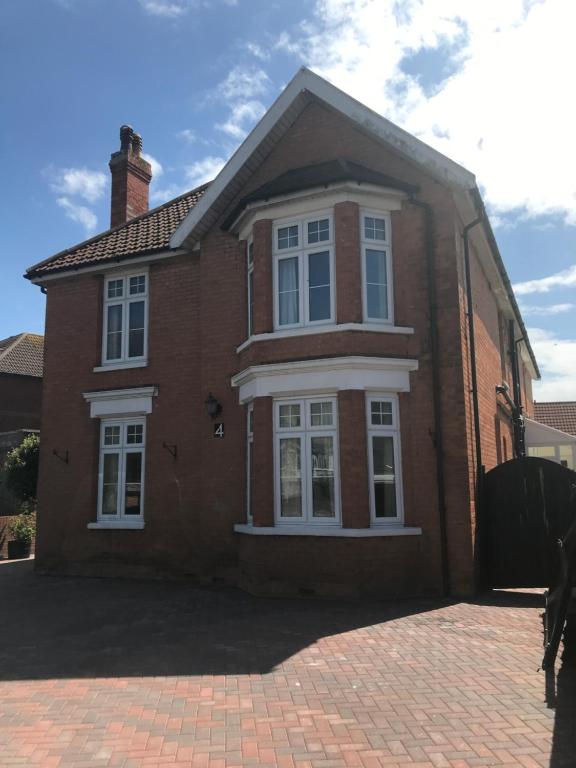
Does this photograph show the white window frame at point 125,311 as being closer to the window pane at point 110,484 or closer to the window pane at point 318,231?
the window pane at point 110,484

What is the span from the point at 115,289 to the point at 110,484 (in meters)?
4.29

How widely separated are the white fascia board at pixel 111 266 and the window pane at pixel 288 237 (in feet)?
8.77

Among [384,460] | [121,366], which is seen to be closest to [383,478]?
[384,460]

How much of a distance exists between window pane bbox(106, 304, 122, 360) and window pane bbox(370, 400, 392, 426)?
614 cm

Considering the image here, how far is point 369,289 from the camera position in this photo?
10000 millimetres

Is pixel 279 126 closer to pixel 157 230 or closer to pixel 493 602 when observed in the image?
pixel 157 230

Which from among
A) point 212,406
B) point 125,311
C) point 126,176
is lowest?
point 212,406

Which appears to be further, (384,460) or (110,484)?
(110,484)

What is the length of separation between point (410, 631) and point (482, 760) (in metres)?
3.30

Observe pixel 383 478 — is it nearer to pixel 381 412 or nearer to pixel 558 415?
pixel 381 412

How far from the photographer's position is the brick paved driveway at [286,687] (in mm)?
4180

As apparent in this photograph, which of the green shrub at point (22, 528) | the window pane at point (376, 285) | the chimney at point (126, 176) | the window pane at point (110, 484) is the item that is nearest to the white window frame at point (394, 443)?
the window pane at point (376, 285)

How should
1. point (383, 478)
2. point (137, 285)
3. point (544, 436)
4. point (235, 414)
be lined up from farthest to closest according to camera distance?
point (544, 436) < point (137, 285) < point (235, 414) < point (383, 478)

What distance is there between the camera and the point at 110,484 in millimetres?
12555
